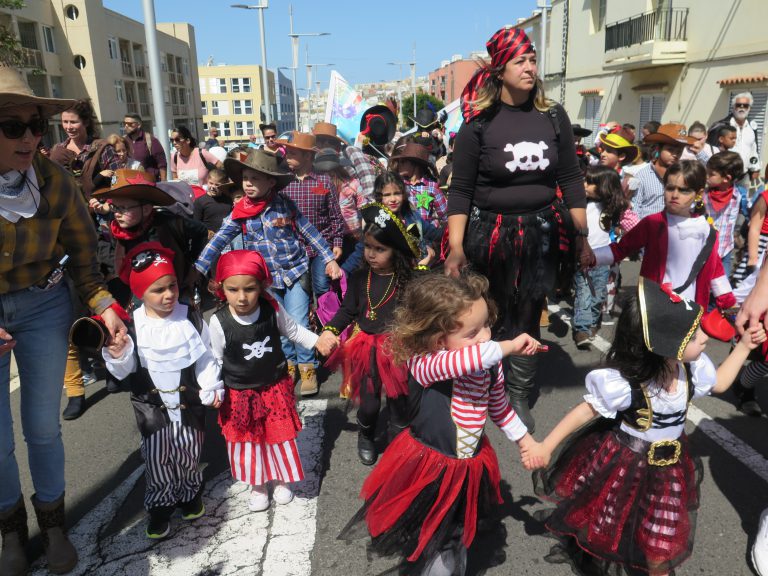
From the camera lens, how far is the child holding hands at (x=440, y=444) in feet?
7.75

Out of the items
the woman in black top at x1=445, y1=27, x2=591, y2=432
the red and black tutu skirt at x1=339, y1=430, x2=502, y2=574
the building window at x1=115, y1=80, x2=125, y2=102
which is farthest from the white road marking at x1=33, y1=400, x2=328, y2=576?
the building window at x1=115, y1=80, x2=125, y2=102

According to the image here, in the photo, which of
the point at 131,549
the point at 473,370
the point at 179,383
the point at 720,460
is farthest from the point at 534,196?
the point at 131,549

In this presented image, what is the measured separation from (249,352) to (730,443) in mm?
3042

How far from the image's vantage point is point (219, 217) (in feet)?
20.6

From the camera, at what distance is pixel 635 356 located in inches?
93.3

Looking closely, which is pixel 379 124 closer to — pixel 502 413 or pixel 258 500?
pixel 258 500

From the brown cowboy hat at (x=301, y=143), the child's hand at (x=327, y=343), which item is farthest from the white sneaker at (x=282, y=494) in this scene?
the brown cowboy hat at (x=301, y=143)

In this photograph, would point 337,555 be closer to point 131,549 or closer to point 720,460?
point 131,549

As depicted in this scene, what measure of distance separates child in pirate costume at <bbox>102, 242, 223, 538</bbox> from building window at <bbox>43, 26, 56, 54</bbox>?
40517mm

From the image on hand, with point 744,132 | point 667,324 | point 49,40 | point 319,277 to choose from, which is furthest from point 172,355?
point 49,40

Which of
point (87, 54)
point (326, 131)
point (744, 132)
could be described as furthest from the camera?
point (87, 54)

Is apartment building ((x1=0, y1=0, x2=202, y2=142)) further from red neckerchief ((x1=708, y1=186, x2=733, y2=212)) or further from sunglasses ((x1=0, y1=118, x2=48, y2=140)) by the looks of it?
sunglasses ((x1=0, y1=118, x2=48, y2=140))

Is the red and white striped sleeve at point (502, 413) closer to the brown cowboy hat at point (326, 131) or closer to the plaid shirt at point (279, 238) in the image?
the plaid shirt at point (279, 238)

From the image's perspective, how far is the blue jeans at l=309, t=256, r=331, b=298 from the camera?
5203mm
